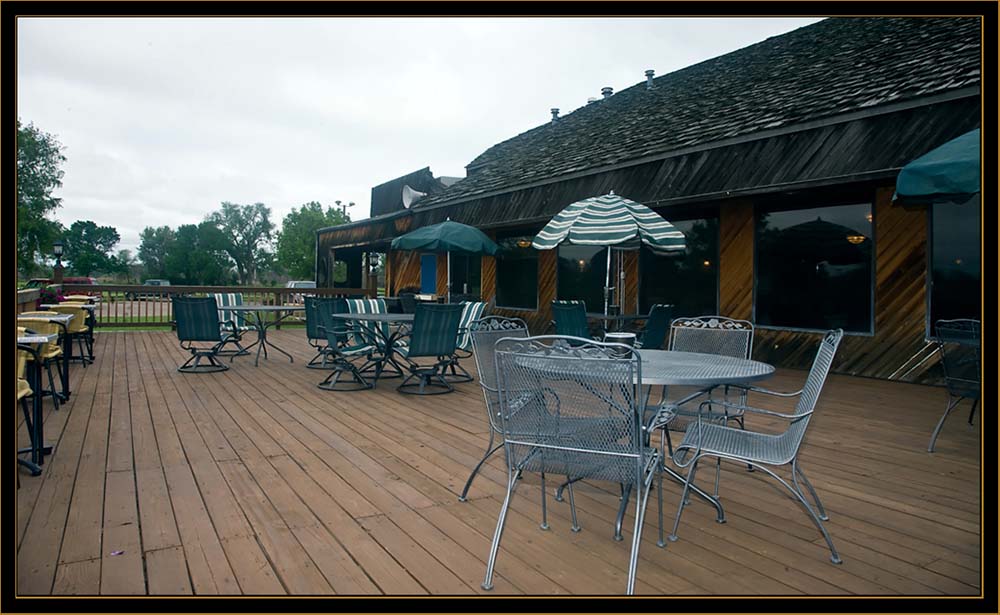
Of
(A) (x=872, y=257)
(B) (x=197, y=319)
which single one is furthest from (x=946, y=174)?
(B) (x=197, y=319)

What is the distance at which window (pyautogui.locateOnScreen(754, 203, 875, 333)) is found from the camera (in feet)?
21.8

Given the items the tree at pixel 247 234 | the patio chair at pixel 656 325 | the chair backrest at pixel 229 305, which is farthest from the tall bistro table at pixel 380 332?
the tree at pixel 247 234

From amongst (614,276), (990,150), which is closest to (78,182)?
(990,150)

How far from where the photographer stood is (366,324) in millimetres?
6156

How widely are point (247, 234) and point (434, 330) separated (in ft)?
244

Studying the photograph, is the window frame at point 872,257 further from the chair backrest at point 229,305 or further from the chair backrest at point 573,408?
the chair backrest at point 229,305

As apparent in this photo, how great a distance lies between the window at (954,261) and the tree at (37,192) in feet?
116

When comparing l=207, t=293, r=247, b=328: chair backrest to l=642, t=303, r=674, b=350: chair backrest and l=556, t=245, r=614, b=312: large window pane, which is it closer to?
l=556, t=245, r=614, b=312: large window pane

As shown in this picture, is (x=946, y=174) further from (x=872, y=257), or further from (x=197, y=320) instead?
(x=197, y=320)

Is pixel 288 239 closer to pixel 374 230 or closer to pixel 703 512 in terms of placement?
pixel 374 230

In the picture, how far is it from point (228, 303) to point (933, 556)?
834 centimetres

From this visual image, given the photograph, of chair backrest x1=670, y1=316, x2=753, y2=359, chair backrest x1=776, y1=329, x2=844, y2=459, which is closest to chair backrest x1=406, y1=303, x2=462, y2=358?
chair backrest x1=670, y1=316, x2=753, y2=359

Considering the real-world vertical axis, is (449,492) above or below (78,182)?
below

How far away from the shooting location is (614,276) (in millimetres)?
9305
